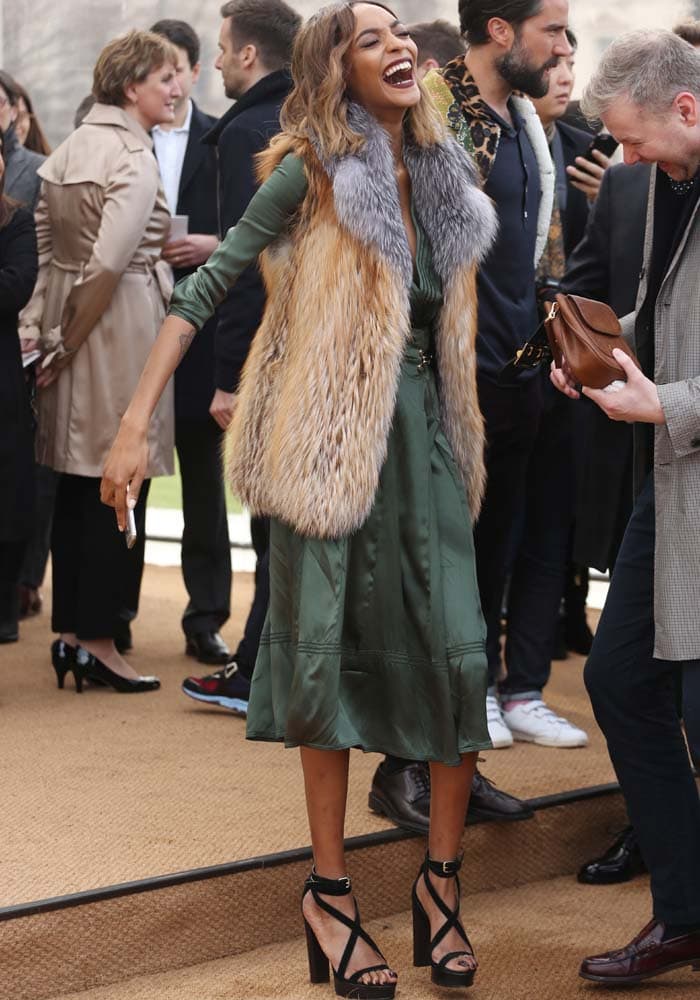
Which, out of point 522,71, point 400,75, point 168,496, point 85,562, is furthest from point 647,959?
point 168,496

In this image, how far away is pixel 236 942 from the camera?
297 centimetres

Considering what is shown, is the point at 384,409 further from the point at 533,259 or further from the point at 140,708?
the point at 140,708

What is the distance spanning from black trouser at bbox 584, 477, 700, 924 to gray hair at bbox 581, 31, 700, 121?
2.29ft

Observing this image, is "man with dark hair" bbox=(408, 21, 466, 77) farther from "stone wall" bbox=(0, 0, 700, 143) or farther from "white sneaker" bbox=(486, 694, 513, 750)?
"stone wall" bbox=(0, 0, 700, 143)

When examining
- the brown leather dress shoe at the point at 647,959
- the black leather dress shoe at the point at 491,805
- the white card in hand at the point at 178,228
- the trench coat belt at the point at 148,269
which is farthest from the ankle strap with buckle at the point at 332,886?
the white card in hand at the point at 178,228

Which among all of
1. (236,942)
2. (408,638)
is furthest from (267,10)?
(236,942)

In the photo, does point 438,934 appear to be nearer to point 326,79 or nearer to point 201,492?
point 326,79

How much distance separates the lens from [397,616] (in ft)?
8.65

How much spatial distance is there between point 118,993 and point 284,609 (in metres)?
0.81

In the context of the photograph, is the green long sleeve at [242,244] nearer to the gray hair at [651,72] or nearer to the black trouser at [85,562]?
the gray hair at [651,72]

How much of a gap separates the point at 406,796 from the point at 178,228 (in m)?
2.03

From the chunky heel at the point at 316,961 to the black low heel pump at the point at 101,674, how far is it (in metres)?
1.73

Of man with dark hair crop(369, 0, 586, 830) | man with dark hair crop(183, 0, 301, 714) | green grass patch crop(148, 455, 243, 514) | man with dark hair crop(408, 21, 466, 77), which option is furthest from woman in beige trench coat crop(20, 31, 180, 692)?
green grass patch crop(148, 455, 243, 514)

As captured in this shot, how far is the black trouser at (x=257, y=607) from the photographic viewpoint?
3799 millimetres
